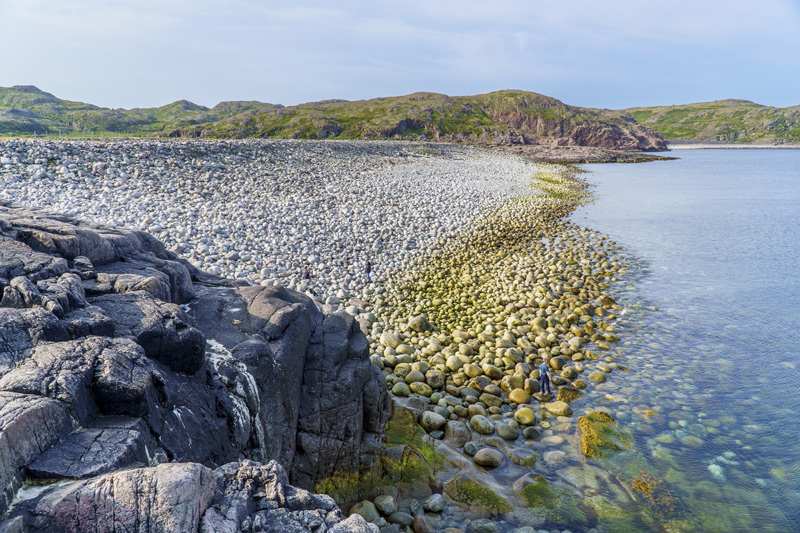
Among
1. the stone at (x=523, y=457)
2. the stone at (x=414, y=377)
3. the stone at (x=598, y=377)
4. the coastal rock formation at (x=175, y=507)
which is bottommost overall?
the stone at (x=523, y=457)

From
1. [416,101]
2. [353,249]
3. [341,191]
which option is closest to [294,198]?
[341,191]

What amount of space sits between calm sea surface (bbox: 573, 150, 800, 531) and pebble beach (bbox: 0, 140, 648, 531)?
1.42 meters

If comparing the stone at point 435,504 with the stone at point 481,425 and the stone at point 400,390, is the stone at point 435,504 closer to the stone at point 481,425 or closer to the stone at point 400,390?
the stone at point 481,425

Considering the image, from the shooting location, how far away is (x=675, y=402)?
47.2 feet

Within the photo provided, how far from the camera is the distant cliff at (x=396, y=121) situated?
12631cm

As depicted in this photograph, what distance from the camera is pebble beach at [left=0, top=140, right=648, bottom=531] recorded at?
491 inches

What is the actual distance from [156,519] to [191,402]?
267 cm

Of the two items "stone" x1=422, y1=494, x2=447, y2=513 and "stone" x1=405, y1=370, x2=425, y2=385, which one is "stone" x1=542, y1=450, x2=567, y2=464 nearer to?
"stone" x1=422, y1=494, x2=447, y2=513

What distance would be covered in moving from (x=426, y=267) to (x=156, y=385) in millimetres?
18319

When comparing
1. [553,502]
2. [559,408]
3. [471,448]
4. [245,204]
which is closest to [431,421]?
[471,448]

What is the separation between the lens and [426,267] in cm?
2370

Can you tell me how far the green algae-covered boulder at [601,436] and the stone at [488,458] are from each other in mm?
2445

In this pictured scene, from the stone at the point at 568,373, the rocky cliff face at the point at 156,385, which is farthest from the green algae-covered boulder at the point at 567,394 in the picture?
the rocky cliff face at the point at 156,385

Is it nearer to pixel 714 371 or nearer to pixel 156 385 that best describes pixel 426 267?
Answer: pixel 714 371
